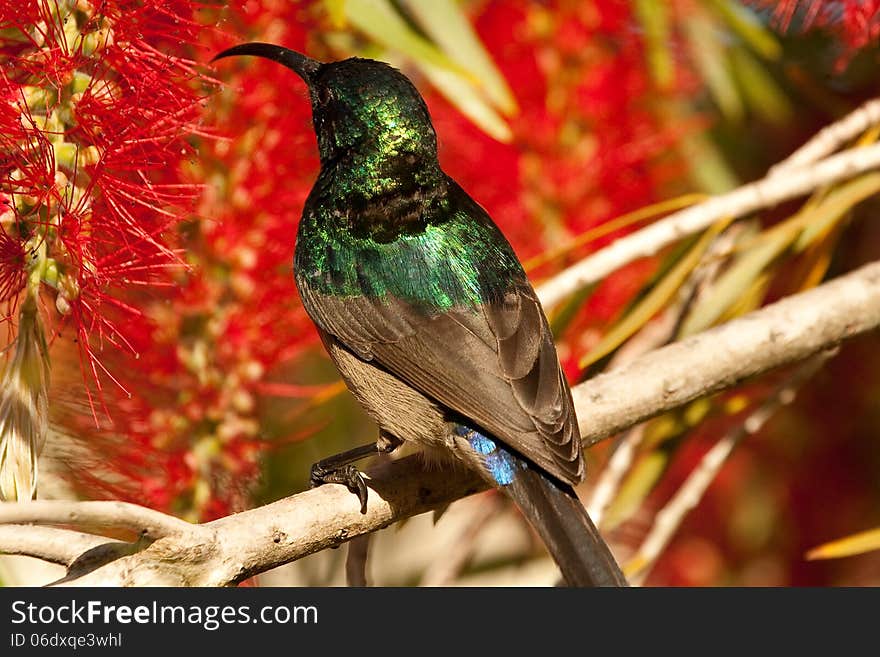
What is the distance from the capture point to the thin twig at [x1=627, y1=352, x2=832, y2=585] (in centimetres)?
229

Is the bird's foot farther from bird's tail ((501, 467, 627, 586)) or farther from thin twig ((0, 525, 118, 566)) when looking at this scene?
thin twig ((0, 525, 118, 566))

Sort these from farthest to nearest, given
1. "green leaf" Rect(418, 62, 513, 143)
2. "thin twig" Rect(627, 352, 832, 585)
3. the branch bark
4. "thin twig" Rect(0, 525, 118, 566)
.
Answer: "green leaf" Rect(418, 62, 513, 143)
"thin twig" Rect(627, 352, 832, 585)
the branch bark
"thin twig" Rect(0, 525, 118, 566)

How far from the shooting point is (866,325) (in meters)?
2.31

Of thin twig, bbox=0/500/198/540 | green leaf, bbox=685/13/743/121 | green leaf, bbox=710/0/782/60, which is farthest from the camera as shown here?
green leaf, bbox=685/13/743/121

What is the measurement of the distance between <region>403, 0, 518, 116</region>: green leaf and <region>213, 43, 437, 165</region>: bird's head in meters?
0.12

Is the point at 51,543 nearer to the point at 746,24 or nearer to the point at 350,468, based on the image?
the point at 350,468

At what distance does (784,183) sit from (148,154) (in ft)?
3.94

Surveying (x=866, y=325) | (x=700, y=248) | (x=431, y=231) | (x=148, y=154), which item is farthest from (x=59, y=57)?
(x=866, y=325)

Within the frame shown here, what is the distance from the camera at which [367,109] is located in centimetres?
238

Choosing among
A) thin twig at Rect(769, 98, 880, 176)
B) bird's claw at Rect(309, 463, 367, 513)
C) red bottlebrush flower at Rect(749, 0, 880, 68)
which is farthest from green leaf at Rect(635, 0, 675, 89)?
bird's claw at Rect(309, 463, 367, 513)

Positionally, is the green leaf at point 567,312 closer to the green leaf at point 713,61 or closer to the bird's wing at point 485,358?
the bird's wing at point 485,358

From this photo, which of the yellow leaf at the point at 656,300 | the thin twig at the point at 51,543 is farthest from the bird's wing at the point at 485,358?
the thin twig at the point at 51,543

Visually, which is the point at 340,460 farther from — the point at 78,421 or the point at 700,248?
the point at 700,248
